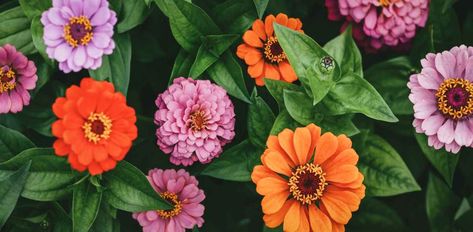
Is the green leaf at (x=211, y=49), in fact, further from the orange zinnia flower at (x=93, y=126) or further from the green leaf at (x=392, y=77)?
the green leaf at (x=392, y=77)

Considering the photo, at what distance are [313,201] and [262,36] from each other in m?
0.45

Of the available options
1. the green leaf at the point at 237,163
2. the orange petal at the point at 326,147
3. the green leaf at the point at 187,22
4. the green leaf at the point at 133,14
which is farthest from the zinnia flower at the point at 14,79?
the orange petal at the point at 326,147

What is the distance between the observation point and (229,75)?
170cm

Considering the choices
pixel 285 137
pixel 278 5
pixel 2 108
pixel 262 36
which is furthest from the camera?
pixel 278 5

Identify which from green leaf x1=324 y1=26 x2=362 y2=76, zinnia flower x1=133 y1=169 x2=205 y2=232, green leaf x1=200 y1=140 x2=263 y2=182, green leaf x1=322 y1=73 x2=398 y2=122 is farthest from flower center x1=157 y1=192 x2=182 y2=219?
green leaf x1=324 y1=26 x2=362 y2=76

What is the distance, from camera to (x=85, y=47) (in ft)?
5.08

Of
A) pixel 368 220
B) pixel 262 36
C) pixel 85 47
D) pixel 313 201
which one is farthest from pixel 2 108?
pixel 368 220

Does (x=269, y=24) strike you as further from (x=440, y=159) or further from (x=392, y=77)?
(x=440, y=159)

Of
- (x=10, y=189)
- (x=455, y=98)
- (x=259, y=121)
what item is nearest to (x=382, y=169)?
(x=455, y=98)

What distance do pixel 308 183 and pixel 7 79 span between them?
77 centimetres

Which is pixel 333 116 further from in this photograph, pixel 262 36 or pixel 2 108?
pixel 2 108

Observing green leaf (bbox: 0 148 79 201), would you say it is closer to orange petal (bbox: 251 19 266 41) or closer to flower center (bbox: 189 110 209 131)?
flower center (bbox: 189 110 209 131)

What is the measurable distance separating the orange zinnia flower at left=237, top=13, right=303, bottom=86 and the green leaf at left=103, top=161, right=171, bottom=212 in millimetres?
404

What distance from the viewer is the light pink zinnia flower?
1621 millimetres
